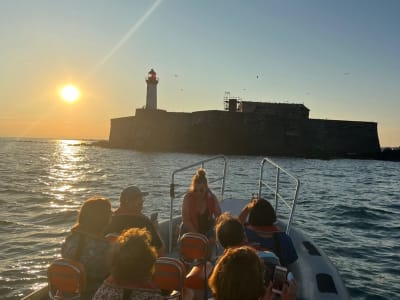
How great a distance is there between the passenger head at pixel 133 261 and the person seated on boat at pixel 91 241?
962 millimetres

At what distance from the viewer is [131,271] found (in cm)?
255

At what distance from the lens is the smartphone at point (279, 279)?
9.45 ft

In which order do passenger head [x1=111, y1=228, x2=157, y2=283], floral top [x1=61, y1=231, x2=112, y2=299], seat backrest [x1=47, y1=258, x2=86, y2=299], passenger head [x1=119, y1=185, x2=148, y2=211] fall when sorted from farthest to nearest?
passenger head [x1=119, y1=185, x2=148, y2=211], floral top [x1=61, y1=231, x2=112, y2=299], seat backrest [x1=47, y1=258, x2=86, y2=299], passenger head [x1=111, y1=228, x2=157, y2=283]

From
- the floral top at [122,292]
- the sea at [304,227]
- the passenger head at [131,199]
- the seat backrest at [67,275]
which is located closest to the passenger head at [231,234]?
the floral top at [122,292]

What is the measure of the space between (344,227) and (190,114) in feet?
200

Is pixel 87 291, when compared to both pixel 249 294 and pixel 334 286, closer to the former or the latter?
pixel 249 294

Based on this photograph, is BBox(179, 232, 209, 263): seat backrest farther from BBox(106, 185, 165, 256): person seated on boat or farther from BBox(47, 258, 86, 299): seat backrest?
BBox(47, 258, 86, 299): seat backrest

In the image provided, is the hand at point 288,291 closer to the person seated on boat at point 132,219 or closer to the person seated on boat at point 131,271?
the person seated on boat at point 131,271

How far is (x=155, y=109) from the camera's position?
7375 cm

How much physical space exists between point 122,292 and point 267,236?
74.0 inches

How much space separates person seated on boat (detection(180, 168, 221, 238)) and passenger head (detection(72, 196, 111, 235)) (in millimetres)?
2353

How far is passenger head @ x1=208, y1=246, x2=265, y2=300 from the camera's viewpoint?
2305mm

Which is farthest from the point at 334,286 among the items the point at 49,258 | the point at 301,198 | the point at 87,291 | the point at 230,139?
the point at 230,139

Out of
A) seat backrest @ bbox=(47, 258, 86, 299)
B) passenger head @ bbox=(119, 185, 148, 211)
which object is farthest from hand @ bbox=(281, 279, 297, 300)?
passenger head @ bbox=(119, 185, 148, 211)
